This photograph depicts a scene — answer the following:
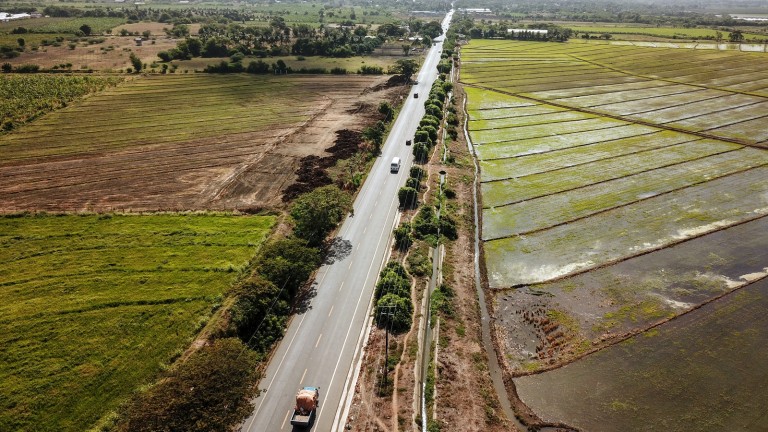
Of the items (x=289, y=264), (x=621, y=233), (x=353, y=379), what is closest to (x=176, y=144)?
(x=289, y=264)

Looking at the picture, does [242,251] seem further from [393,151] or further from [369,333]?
[393,151]

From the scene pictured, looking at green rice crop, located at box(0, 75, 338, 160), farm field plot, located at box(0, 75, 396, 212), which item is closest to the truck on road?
farm field plot, located at box(0, 75, 396, 212)

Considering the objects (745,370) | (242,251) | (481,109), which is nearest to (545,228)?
(745,370)

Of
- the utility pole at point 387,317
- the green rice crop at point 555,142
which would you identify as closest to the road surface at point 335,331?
the utility pole at point 387,317

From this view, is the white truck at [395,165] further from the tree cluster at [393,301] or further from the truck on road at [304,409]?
the truck on road at [304,409]

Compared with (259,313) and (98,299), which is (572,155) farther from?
(98,299)

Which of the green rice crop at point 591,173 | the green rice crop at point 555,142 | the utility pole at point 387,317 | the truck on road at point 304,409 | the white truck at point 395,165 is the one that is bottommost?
the truck on road at point 304,409
